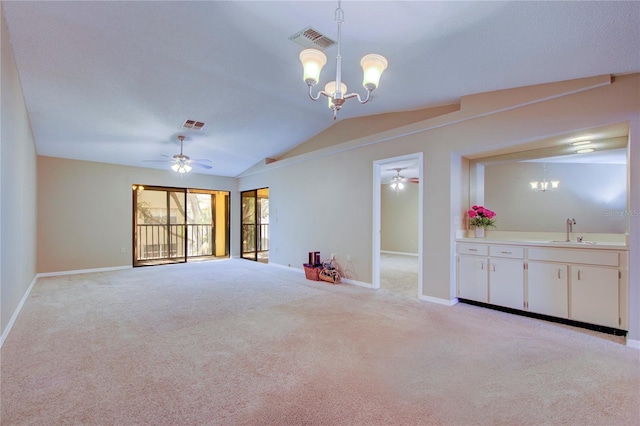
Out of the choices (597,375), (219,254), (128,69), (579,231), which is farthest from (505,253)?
(219,254)

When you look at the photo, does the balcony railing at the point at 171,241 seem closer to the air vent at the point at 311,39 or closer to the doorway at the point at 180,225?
the doorway at the point at 180,225

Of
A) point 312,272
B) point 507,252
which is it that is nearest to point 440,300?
point 507,252

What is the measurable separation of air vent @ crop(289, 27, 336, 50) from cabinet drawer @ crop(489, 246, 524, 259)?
3.05 metres

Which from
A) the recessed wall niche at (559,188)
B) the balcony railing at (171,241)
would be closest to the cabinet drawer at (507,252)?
the recessed wall niche at (559,188)

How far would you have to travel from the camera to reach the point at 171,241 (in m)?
8.71

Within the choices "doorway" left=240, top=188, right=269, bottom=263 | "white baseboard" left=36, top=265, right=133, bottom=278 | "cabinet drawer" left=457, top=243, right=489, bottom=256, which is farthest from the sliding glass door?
"cabinet drawer" left=457, top=243, right=489, bottom=256

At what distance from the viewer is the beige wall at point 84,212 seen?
5.99 meters

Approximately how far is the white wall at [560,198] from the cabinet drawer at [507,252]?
59 cm

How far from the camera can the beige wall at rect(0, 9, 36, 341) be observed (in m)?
2.77

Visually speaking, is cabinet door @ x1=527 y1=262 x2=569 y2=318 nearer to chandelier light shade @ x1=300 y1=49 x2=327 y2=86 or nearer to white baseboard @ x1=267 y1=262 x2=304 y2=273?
chandelier light shade @ x1=300 y1=49 x2=327 y2=86

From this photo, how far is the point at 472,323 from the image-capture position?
129 inches

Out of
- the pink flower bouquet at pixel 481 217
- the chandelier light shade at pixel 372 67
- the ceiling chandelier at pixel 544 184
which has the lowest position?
the pink flower bouquet at pixel 481 217

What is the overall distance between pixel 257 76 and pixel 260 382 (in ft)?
10.9

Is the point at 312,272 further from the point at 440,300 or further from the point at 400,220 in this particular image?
the point at 400,220
